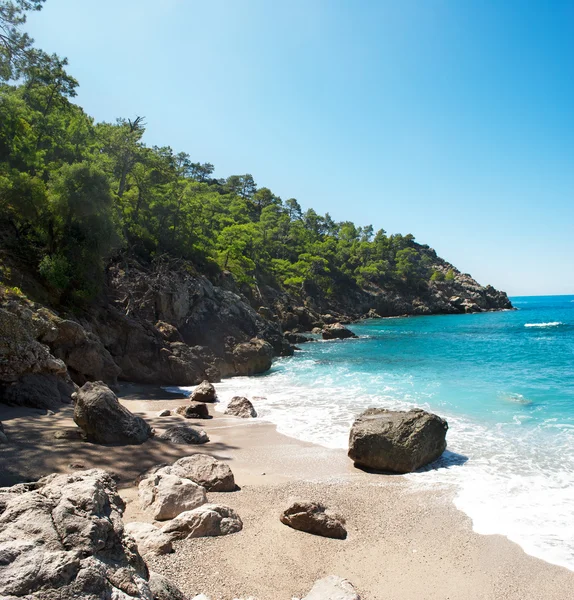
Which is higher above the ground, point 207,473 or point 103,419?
point 103,419

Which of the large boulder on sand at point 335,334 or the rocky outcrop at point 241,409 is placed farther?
the large boulder on sand at point 335,334

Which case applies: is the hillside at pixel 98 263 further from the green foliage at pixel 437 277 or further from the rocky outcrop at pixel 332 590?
A: the green foliage at pixel 437 277

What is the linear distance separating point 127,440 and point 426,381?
1526 centimetres

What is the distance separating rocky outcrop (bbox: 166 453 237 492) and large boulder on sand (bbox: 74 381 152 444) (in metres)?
1.89

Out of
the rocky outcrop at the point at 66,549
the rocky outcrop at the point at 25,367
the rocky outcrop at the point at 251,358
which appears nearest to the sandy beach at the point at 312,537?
the rocky outcrop at the point at 25,367

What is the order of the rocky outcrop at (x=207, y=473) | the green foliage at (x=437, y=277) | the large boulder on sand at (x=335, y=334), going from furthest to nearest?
the green foliage at (x=437, y=277) → the large boulder on sand at (x=335, y=334) → the rocky outcrop at (x=207, y=473)

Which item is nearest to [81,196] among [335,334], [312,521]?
[312,521]

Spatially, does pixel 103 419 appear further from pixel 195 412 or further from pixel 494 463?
pixel 494 463

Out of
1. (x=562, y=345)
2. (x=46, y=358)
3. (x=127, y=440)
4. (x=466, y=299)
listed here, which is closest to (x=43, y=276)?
(x=46, y=358)

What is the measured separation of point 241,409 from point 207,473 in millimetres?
6511

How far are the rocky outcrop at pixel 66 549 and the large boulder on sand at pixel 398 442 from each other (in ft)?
22.3

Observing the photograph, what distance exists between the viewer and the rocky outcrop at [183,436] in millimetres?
9773

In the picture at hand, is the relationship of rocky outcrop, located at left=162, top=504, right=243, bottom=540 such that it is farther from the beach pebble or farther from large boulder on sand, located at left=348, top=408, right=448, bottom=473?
large boulder on sand, located at left=348, top=408, right=448, bottom=473

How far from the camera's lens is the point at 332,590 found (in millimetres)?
4516
